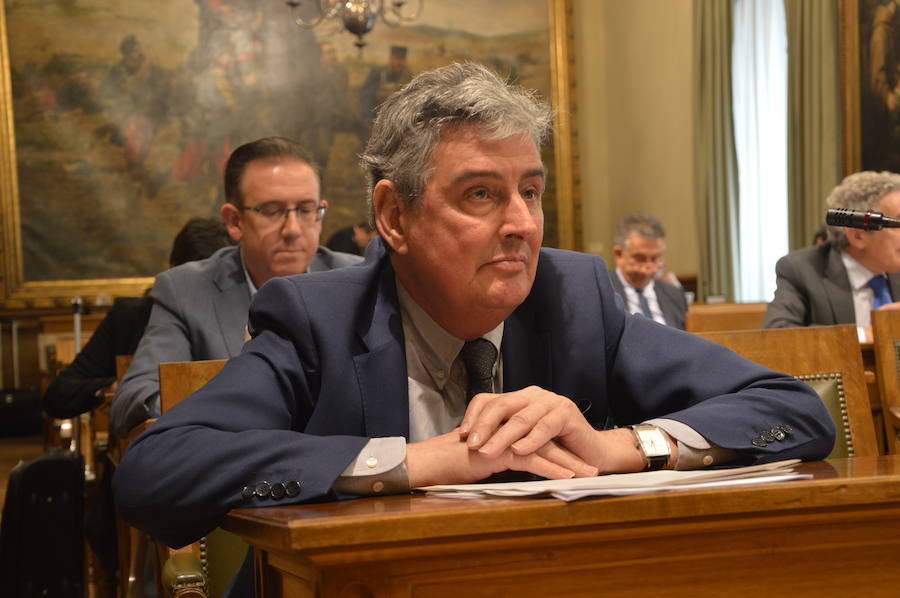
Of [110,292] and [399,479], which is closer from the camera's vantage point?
[399,479]

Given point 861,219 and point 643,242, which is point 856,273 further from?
point 861,219

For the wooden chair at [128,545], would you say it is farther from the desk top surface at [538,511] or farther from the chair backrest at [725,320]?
the chair backrest at [725,320]

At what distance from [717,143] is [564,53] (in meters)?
3.02

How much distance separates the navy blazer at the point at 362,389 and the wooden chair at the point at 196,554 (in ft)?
1.27

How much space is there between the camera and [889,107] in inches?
312

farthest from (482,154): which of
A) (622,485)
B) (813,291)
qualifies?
(813,291)

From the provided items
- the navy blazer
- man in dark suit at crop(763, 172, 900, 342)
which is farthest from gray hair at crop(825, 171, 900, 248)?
the navy blazer

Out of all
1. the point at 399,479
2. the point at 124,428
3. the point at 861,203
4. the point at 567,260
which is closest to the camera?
the point at 399,479

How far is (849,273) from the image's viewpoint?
4895 millimetres

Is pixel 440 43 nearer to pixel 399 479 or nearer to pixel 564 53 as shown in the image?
pixel 564 53

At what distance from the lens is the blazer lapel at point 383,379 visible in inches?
69.9

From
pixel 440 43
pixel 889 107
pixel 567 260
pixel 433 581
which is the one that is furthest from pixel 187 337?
pixel 440 43

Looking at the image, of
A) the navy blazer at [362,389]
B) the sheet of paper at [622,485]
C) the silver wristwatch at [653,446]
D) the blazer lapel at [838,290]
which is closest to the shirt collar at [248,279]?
the navy blazer at [362,389]

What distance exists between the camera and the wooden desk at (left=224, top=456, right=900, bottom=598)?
1.04 metres
